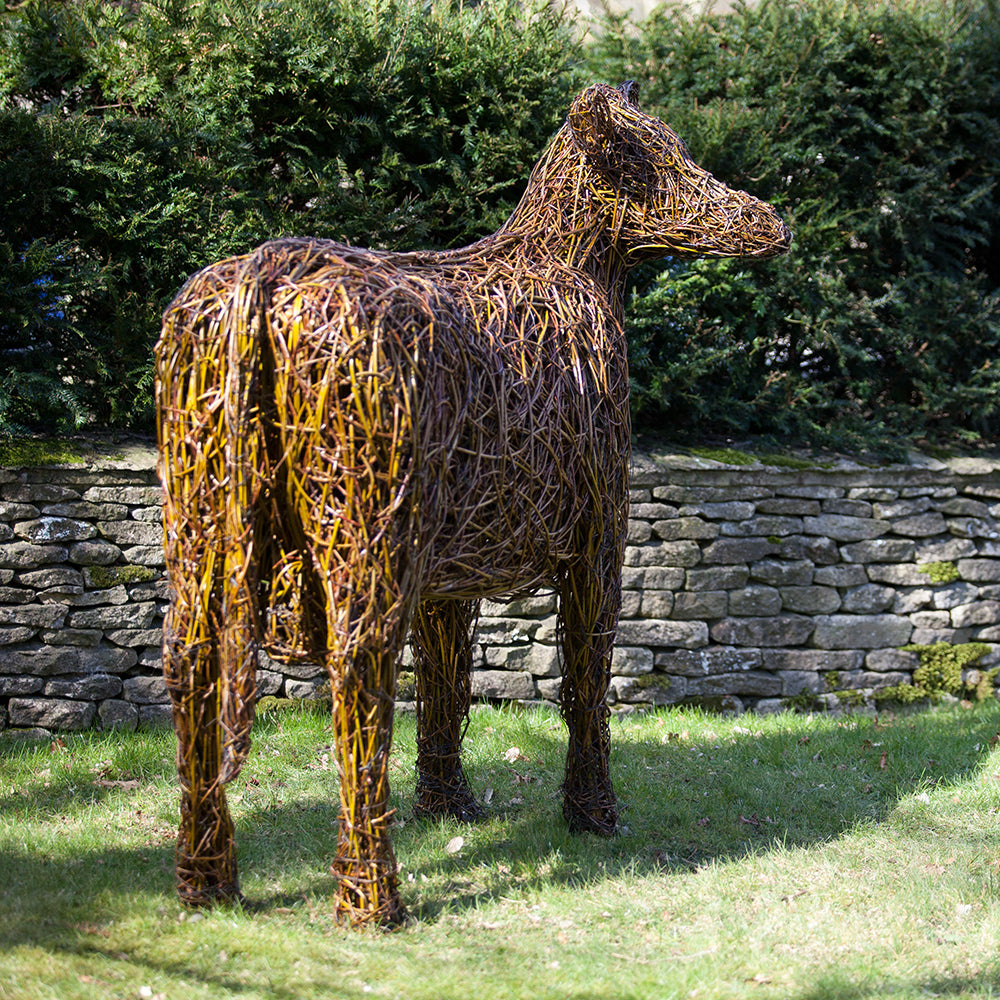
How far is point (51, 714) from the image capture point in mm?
4973

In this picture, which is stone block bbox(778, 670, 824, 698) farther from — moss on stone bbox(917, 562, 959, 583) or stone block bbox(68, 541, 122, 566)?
stone block bbox(68, 541, 122, 566)

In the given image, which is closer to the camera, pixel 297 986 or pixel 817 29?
pixel 297 986

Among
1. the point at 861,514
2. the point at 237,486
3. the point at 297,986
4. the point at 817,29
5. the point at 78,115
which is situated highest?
the point at 817,29

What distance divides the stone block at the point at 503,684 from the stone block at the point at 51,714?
215cm

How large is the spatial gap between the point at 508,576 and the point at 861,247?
15.9 ft

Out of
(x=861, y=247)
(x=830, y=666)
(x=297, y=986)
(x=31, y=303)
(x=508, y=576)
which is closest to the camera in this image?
(x=297, y=986)

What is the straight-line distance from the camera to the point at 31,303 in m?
4.98

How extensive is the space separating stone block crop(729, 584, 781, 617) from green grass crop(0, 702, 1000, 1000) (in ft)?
2.96

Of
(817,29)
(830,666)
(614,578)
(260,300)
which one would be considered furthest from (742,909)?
(817,29)

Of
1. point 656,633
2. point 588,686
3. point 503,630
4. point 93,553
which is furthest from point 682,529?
point 93,553

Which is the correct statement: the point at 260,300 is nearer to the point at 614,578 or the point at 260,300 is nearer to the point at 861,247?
the point at 614,578

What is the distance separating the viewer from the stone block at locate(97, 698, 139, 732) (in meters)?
5.07

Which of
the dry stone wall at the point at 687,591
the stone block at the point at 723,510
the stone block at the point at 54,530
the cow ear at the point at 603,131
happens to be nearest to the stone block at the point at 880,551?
the dry stone wall at the point at 687,591

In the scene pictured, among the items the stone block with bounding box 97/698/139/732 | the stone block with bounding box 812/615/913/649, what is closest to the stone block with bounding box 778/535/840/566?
the stone block with bounding box 812/615/913/649
